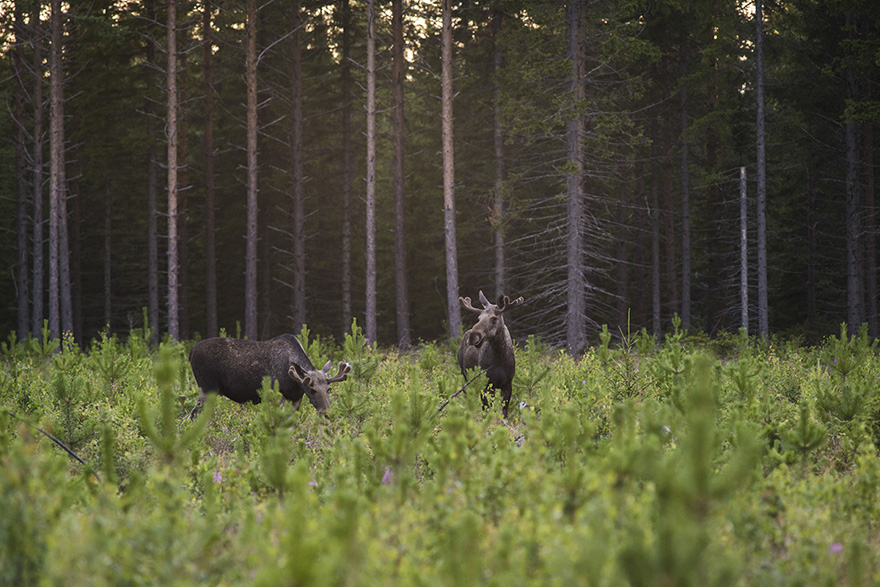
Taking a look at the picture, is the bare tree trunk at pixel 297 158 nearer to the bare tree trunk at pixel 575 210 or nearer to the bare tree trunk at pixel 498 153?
the bare tree trunk at pixel 498 153

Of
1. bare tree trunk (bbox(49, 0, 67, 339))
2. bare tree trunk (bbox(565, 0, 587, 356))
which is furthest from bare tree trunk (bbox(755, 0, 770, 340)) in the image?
bare tree trunk (bbox(49, 0, 67, 339))

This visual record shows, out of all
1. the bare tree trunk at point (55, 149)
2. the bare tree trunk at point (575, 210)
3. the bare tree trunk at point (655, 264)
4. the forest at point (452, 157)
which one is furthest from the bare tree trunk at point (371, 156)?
the bare tree trunk at point (655, 264)

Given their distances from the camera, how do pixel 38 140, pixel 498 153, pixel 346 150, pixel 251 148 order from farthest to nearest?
pixel 346 150
pixel 498 153
pixel 38 140
pixel 251 148

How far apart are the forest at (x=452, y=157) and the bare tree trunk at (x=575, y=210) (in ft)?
0.29

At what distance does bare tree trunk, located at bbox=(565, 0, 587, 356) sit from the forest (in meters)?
0.09

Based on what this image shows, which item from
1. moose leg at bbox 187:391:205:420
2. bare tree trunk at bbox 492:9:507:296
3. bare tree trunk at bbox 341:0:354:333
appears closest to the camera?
moose leg at bbox 187:391:205:420

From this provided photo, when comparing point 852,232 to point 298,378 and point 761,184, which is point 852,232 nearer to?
point 761,184

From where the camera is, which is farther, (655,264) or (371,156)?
(655,264)

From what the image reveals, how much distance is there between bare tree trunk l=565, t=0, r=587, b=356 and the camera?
731 inches

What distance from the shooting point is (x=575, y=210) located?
18.8 metres

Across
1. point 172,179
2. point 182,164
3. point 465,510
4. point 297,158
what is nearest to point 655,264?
point 297,158

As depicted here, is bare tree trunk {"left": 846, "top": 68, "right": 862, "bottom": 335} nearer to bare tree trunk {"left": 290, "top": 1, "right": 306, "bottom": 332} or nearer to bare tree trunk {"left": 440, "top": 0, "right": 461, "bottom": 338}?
bare tree trunk {"left": 440, "top": 0, "right": 461, "bottom": 338}

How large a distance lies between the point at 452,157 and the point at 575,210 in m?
4.56

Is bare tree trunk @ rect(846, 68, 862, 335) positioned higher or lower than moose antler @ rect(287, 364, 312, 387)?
higher
